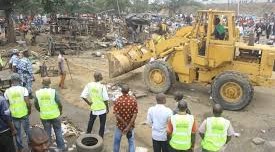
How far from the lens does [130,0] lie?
3778 centimetres

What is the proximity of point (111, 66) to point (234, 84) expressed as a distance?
4188mm

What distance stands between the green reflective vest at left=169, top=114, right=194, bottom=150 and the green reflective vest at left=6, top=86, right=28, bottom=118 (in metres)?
2.85

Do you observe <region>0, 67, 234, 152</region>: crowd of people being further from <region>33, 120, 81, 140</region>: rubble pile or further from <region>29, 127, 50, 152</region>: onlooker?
<region>33, 120, 81, 140</region>: rubble pile

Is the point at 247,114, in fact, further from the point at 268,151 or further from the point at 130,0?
the point at 130,0

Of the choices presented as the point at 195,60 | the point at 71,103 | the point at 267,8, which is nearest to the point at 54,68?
the point at 71,103

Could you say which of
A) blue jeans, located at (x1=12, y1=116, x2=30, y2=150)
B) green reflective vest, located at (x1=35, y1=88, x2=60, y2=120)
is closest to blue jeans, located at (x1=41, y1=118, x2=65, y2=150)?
green reflective vest, located at (x1=35, y1=88, x2=60, y2=120)

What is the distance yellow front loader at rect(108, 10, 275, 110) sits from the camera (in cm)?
Answer: 984

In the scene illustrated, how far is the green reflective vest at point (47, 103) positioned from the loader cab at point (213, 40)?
193 inches

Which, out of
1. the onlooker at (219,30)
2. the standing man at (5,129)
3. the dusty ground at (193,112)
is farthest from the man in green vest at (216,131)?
the onlooker at (219,30)

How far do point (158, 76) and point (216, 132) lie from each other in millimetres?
5836

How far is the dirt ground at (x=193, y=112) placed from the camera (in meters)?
8.13

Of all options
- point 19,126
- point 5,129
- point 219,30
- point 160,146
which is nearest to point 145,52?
point 219,30

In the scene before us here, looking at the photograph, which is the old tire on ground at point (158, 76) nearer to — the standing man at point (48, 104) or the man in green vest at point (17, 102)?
the standing man at point (48, 104)

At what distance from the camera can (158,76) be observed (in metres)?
11.3
